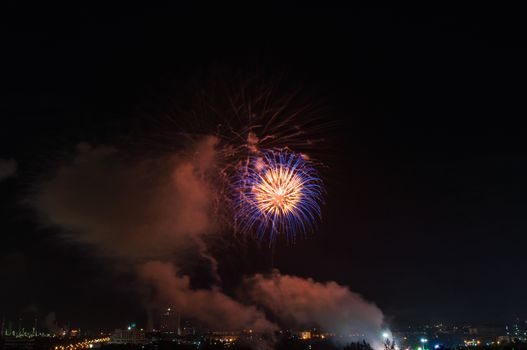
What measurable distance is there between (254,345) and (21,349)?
62.5m

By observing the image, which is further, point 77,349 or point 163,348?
point 77,349

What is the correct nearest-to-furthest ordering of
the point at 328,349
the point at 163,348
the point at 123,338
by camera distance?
the point at 163,348 < the point at 328,349 < the point at 123,338

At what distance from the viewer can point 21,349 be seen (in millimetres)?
98250

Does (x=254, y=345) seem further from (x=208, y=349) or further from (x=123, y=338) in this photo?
(x=123, y=338)

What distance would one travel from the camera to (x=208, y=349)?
4272 inches

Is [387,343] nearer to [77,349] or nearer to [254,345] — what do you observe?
[254,345]

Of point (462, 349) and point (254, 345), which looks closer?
point (462, 349)

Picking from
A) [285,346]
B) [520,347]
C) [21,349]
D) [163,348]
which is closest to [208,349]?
[163,348]

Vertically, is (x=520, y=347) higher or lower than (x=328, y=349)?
higher

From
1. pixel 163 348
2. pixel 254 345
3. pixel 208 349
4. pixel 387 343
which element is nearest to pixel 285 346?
pixel 254 345

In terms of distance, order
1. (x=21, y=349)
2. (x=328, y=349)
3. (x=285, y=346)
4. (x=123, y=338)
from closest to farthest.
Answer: (x=21, y=349)
(x=285, y=346)
(x=328, y=349)
(x=123, y=338)

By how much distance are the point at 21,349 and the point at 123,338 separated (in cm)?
7334

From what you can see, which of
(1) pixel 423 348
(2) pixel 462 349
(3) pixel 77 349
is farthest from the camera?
(3) pixel 77 349

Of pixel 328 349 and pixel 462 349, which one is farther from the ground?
pixel 462 349
